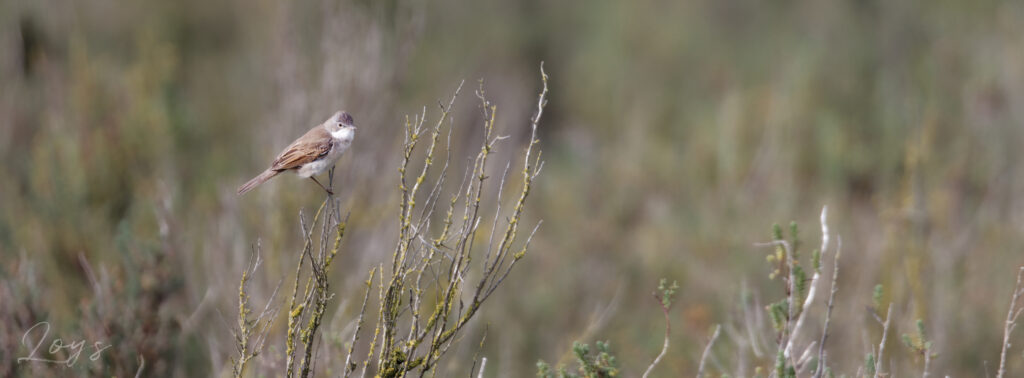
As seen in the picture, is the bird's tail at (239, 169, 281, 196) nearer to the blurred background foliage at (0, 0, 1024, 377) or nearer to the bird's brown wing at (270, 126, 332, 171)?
the bird's brown wing at (270, 126, 332, 171)

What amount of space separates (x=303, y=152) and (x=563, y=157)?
36.1 feet

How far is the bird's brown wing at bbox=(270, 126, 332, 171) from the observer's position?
321 centimetres

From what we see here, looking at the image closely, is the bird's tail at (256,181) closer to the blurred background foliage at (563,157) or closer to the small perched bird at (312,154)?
the small perched bird at (312,154)

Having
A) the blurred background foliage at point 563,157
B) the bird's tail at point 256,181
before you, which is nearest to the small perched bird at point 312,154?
the bird's tail at point 256,181

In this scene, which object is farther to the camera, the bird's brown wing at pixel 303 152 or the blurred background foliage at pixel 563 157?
the blurred background foliage at pixel 563 157

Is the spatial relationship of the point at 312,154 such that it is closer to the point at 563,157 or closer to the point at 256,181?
the point at 256,181

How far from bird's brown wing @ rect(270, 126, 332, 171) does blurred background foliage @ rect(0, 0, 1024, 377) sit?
0.59 meters

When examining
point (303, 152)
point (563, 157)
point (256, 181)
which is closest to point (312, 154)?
point (303, 152)

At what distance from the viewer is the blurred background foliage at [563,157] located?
21.9ft

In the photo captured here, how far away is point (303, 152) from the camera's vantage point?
3.23 metres

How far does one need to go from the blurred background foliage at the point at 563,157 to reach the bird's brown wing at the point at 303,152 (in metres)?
0.59

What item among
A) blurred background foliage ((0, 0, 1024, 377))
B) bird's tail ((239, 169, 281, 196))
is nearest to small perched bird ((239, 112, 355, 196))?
bird's tail ((239, 169, 281, 196))

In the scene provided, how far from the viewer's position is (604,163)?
44.0 feet

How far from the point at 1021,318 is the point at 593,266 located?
4193mm
